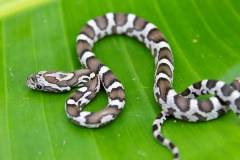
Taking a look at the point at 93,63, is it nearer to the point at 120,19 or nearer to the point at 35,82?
the point at 35,82

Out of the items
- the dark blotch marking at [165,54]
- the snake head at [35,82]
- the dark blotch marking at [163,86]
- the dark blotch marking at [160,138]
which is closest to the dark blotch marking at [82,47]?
the snake head at [35,82]

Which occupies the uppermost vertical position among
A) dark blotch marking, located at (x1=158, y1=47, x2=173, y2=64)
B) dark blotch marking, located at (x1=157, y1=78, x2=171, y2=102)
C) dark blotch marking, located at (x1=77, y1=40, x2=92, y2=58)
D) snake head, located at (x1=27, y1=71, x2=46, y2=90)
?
dark blotch marking, located at (x1=77, y1=40, x2=92, y2=58)

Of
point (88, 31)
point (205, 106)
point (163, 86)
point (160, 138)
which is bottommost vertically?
point (160, 138)

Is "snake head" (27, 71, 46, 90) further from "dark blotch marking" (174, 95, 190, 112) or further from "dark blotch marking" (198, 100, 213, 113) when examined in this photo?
"dark blotch marking" (198, 100, 213, 113)

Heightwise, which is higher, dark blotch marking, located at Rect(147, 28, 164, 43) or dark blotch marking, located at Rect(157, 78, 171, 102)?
dark blotch marking, located at Rect(147, 28, 164, 43)

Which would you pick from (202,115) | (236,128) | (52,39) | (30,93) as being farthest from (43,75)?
(236,128)

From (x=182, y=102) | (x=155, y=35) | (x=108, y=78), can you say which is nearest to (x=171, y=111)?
(x=182, y=102)

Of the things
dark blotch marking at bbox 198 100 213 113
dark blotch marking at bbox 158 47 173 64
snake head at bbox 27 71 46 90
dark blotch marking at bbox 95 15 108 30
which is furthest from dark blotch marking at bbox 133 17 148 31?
dark blotch marking at bbox 198 100 213 113

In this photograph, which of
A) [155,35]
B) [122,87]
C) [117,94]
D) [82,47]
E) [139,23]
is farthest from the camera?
[139,23]

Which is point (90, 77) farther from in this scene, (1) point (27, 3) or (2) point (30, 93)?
(1) point (27, 3)
